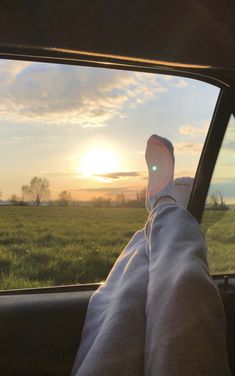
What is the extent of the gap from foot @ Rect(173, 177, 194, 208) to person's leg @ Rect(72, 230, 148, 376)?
24.8 inches

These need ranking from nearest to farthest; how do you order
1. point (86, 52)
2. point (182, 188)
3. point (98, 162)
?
1. point (86, 52)
2. point (98, 162)
3. point (182, 188)

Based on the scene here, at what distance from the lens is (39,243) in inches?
68.1

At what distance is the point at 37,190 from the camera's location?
1.62 m

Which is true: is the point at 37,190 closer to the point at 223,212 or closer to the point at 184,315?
the point at 223,212

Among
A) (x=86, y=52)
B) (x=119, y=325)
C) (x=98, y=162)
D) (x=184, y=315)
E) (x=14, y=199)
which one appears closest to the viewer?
(x=184, y=315)

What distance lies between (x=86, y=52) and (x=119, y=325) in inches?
28.0

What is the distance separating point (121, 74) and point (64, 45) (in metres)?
0.33

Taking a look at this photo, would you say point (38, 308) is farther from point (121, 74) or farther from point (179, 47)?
point (179, 47)

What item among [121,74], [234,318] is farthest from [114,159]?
[234,318]

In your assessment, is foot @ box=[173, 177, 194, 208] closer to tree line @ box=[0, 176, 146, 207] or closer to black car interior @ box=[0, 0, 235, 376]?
tree line @ box=[0, 176, 146, 207]

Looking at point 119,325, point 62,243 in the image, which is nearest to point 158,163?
point 62,243

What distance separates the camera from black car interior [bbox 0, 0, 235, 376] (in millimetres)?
1058

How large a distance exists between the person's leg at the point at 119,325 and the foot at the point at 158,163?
43cm

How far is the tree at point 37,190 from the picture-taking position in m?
1.60
